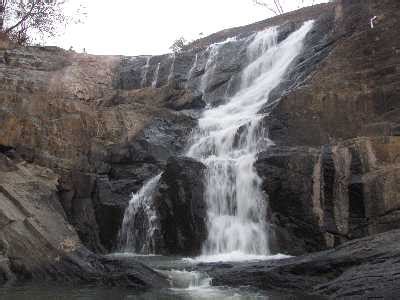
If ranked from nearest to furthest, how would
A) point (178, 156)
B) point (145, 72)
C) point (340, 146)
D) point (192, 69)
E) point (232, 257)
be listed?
point (232, 257) < point (340, 146) < point (178, 156) < point (192, 69) < point (145, 72)

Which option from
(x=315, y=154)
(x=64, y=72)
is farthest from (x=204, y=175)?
(x=64, y=72)

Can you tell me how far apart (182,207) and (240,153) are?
9.32ft

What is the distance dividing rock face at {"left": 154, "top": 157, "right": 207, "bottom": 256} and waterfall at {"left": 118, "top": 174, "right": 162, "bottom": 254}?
299 millimetres

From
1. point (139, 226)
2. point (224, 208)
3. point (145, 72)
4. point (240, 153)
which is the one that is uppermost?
point (145, 72)

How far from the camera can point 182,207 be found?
16047mm

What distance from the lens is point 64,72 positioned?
939 inches

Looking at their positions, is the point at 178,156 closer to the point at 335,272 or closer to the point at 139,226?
the point at 139,226

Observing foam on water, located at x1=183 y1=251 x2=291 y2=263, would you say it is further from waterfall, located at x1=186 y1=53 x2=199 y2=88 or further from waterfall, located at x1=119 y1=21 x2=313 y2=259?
waterfall, located at x1=186 y1=53 x2=199 y2=88

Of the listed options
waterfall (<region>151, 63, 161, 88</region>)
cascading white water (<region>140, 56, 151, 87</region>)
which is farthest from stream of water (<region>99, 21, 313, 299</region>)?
cascading white water (<region>140, 56, 151, 87</region>)

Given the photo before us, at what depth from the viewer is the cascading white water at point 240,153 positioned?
1520cm

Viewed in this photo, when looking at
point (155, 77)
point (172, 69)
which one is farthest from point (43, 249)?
point (172, 69)

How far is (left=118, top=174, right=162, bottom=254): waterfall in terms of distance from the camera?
633 inches

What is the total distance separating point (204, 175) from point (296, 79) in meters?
6.54

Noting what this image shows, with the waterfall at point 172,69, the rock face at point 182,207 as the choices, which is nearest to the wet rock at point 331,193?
the rock face at point 182,207
